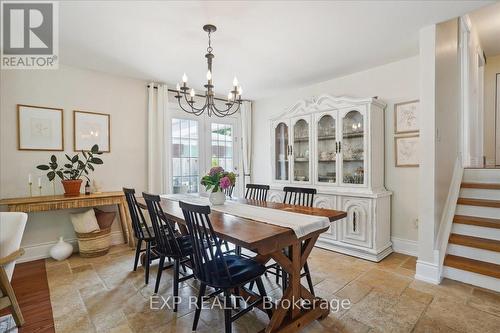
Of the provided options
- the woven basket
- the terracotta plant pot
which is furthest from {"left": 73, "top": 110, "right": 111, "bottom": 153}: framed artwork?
the woven basket

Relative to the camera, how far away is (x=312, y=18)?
2297 mm

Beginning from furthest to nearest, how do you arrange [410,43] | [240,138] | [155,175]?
[240,138] → [155,175] → [410,43]

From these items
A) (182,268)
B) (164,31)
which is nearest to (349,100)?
(164,31)

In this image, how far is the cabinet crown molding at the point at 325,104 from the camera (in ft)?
10.8

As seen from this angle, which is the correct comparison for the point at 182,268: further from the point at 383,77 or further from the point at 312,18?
the point at 383,77

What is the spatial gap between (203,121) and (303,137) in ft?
6.41

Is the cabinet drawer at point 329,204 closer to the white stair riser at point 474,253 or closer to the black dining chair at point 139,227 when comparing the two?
the white stair riser at point 474,253

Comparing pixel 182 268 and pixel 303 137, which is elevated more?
pixel 303 137

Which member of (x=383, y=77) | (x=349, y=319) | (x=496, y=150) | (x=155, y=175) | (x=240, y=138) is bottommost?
(x=349, y=319)

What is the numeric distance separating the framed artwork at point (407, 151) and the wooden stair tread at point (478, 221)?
0.76 metres

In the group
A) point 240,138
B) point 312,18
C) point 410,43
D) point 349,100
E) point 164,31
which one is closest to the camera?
point 312,18

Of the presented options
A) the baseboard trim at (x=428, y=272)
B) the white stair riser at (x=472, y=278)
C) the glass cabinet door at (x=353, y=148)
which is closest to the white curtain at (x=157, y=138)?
the glass cabinet door at (x=353, y=148)

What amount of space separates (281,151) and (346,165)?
1.24 meters

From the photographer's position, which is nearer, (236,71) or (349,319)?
(349,319)
